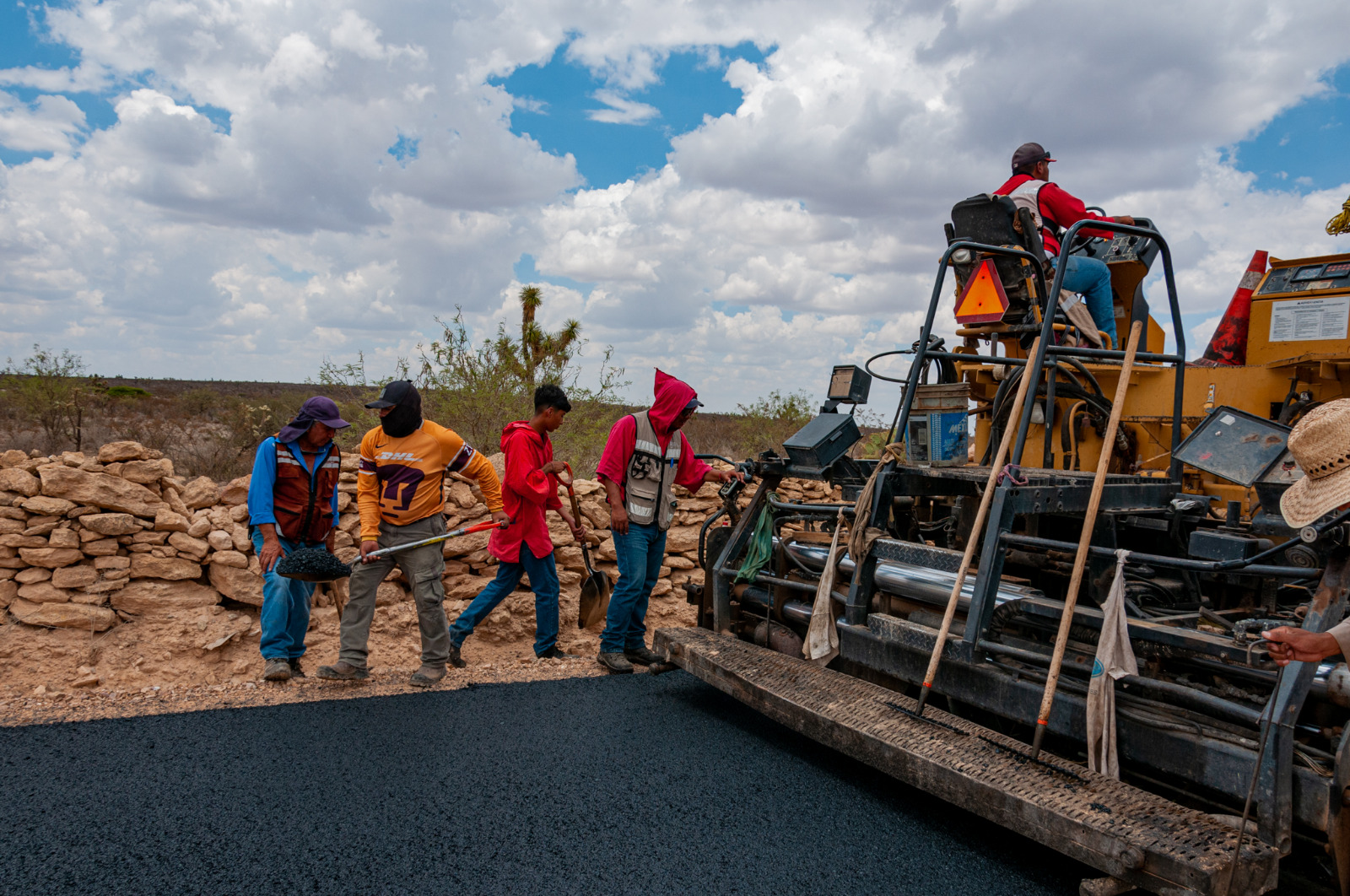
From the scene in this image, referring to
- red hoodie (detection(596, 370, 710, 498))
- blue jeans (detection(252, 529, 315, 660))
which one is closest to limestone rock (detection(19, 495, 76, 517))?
blue jeans (detection(252, 529, 315, 660))

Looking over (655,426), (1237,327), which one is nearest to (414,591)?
(655,426)

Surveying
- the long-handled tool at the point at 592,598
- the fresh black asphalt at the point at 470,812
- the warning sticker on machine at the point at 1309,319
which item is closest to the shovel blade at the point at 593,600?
the long-handled tool at the point at 592,598

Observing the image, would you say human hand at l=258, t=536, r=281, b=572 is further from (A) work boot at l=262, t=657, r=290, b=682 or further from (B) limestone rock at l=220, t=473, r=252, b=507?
(B) limestone rock at l=220, t=473, r=252, b=507

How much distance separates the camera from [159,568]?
5602mm

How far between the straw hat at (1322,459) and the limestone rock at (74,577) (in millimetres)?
6447

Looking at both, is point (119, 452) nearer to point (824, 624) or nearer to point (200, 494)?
point (200, 494)

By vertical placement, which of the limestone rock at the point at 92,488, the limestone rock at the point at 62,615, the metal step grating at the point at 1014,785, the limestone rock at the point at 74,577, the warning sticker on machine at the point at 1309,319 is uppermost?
the warning sticker on machine at the point at 1309,319

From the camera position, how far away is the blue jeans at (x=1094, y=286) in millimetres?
4891

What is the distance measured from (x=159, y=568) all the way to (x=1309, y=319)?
733 centimetres

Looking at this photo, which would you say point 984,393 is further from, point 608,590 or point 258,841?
point 258,841

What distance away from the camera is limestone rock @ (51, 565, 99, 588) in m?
5.38

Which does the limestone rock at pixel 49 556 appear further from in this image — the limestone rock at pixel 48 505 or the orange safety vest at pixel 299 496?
the orange safety vest at pixel 299 496

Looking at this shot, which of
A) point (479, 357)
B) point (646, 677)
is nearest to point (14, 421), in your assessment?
point (479, 357)

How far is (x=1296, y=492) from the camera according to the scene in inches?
100
